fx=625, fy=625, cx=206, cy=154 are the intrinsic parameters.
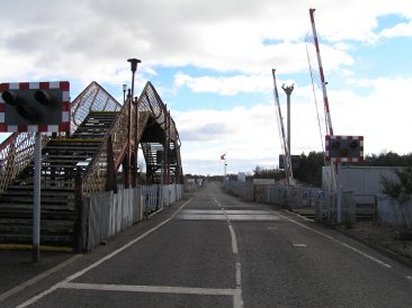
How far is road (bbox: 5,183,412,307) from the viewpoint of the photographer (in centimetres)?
922

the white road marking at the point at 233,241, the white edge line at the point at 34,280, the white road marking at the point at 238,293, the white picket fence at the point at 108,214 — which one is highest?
the white picket fence at the point at 108,214

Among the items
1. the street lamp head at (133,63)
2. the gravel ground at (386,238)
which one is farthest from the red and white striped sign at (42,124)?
the street lamp head at (133,63)

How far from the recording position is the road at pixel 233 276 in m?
9.22

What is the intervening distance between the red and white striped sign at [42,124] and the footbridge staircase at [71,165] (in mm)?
2822

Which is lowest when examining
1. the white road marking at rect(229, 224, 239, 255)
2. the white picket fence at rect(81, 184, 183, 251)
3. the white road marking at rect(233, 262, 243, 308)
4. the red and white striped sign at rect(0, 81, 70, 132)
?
the white road marking at rect(233, 262, 243, 308)

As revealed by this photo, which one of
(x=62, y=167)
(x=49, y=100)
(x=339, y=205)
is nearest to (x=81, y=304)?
(x=49, y=100)

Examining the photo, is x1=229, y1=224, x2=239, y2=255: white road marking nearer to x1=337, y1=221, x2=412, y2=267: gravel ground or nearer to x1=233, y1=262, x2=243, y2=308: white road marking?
x1=233, y1=262, x2=243, y2=308: white road marking

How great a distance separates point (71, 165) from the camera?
20172 millimetres

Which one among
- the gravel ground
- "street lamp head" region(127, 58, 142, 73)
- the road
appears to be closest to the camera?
the road

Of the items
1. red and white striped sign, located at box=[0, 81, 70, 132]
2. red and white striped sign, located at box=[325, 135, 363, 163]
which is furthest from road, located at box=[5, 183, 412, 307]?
red and white striped sign, located at box=[325, 135, 363, 163]

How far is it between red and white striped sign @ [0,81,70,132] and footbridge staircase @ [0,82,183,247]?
2822mm

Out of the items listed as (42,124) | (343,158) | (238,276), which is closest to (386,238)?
(343,158)

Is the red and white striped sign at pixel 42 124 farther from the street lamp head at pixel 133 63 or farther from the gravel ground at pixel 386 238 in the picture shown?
the street lamp head at pixel 133 63

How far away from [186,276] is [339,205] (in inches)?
582
